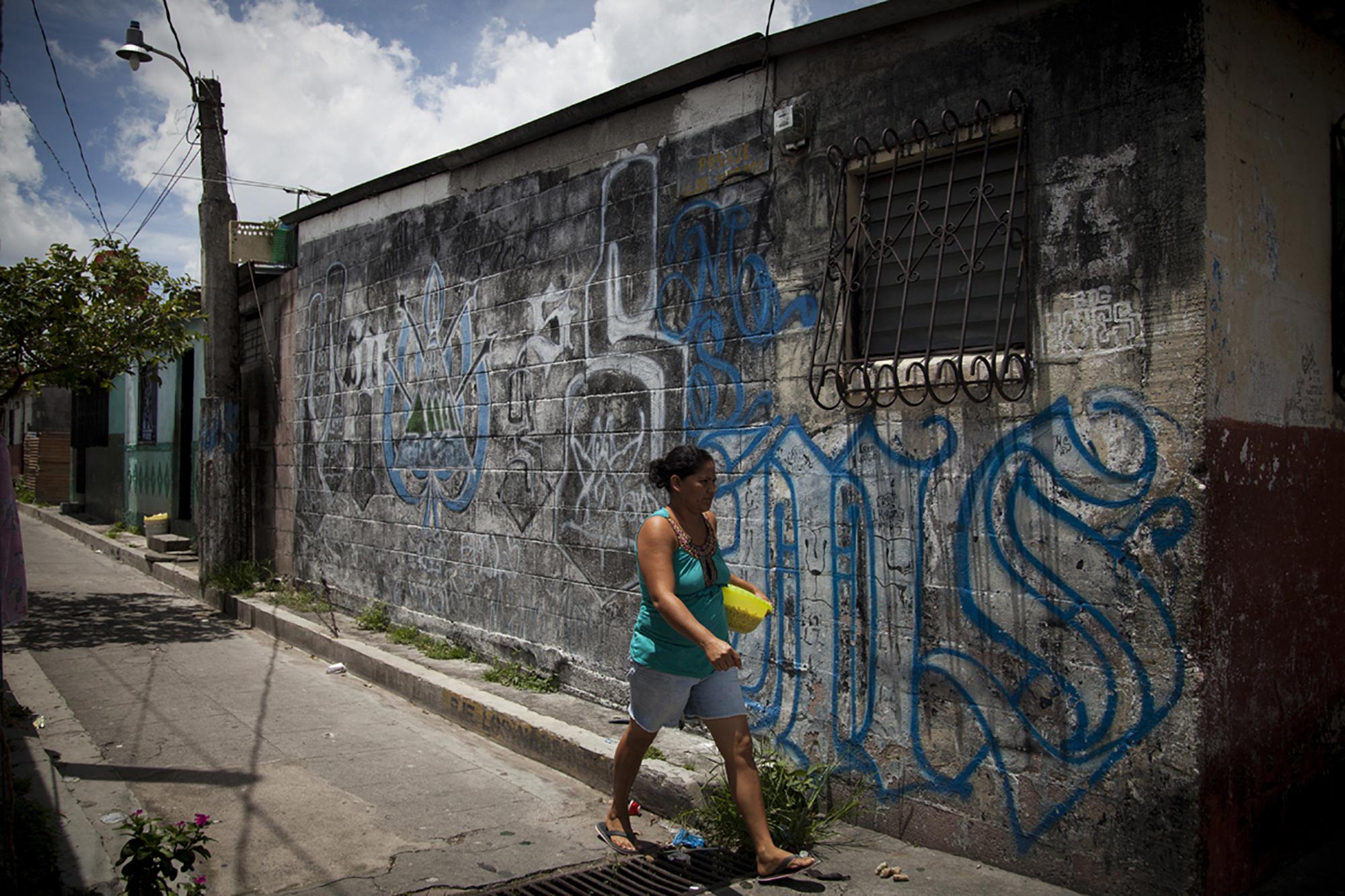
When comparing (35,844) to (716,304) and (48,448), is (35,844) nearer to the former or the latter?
(716,304)

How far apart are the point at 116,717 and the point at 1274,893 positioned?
6230mm

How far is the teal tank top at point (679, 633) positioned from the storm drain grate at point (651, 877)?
32.2 inches

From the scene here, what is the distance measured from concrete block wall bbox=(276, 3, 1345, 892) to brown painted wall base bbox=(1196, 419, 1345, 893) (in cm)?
13

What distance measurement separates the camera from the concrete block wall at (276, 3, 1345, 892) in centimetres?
349

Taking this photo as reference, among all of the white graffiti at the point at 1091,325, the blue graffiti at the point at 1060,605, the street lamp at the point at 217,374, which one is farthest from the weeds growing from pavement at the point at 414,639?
the white graffiti at the point at 1091,325

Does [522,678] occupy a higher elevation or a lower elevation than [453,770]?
higher

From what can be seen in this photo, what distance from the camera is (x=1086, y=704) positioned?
3.64 meters

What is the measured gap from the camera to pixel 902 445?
429 centimetres

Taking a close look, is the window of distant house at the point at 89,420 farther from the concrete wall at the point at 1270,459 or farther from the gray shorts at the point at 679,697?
the concrete wall at the point at 1270,459

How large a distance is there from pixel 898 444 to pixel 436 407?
4.46 meters

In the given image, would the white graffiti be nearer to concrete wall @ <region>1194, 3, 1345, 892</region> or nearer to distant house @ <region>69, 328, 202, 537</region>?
concrete wall @ <region>1194, 3, 1345, 892</region>

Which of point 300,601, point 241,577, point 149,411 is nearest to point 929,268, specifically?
point 300,601

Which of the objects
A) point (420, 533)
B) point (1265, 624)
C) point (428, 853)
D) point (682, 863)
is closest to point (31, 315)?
point (420, 533)

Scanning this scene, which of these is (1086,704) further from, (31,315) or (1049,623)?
(31,315)
